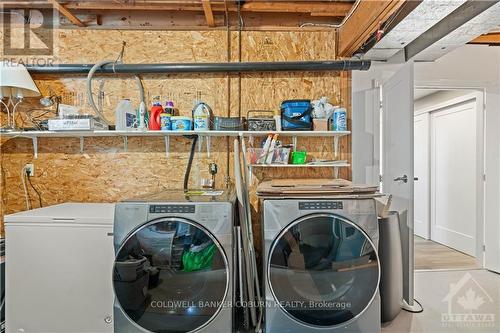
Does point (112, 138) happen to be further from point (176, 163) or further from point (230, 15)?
point (230, 15)

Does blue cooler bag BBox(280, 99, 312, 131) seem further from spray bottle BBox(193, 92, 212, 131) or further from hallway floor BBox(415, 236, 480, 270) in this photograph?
hallway floor BBox(415, 236, 480, 270)

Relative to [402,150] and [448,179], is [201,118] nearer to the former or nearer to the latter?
[402,150]

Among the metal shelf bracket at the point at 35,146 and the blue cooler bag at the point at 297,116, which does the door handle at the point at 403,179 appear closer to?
the blue cooler bag at the point at 297,116

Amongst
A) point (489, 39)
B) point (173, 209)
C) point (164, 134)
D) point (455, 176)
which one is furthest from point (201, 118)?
point (455, 176)

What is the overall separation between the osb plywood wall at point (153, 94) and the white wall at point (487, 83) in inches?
45.7

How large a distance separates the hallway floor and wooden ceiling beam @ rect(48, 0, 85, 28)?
435 cm

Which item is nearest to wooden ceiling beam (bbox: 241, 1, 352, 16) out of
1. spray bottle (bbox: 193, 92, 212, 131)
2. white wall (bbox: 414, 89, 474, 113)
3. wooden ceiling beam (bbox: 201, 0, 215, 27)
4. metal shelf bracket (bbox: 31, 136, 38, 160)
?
wooden ceiling beam (bbox: 201, 0, 215, 27)

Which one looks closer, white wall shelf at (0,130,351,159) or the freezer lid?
the freezer lid


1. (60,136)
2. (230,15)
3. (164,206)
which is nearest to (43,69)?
(60,136)

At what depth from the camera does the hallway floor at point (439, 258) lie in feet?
10.9

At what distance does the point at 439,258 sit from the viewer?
11.8ft

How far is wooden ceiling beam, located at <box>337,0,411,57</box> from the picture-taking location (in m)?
1.82

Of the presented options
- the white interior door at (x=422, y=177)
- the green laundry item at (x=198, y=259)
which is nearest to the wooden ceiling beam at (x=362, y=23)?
the green laundry item at (x=198, y=259)

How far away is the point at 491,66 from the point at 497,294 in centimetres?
238
